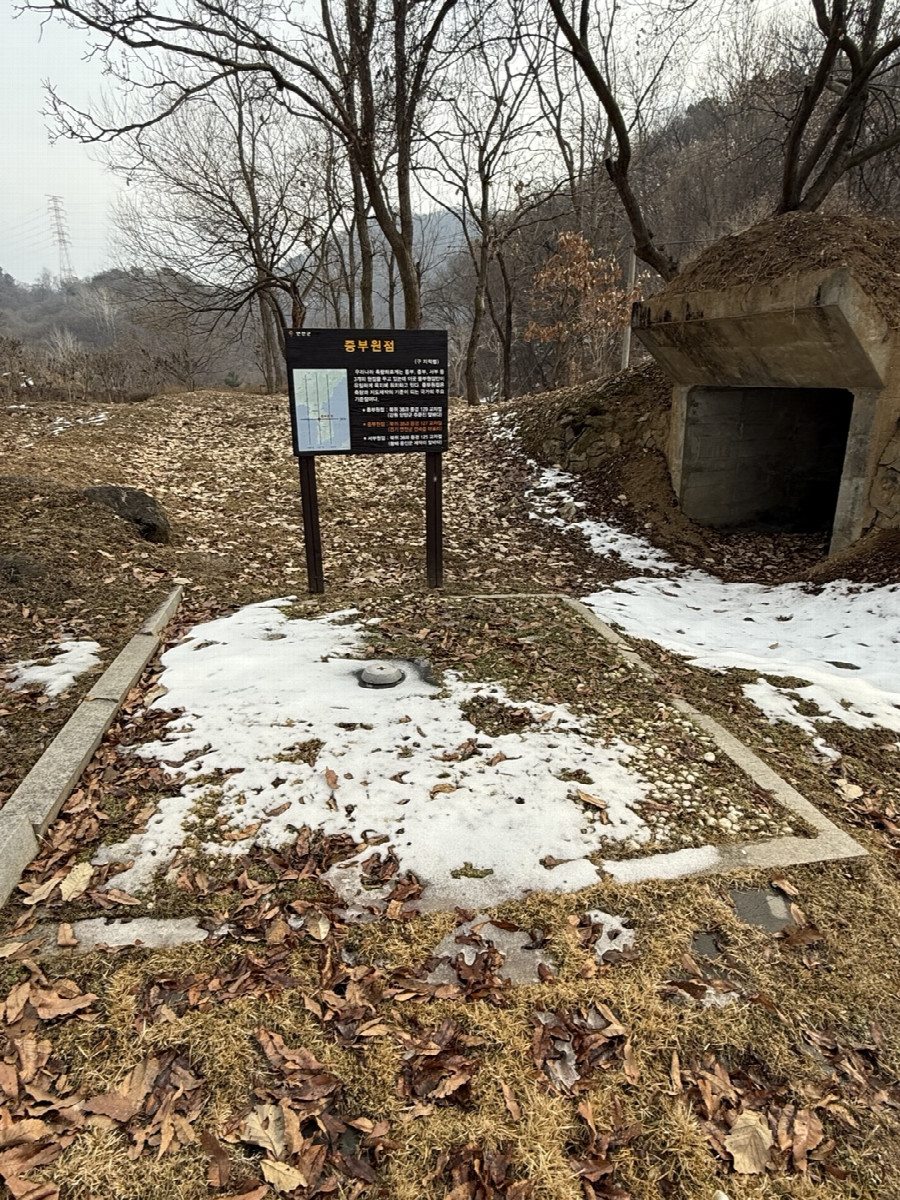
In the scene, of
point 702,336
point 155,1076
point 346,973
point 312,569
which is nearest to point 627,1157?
point 346,973

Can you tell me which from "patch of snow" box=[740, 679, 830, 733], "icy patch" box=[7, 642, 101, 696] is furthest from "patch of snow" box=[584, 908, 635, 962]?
"icy patch" box=[7, 642, 101, 696]

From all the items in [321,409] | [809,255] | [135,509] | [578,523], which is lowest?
[578,523]

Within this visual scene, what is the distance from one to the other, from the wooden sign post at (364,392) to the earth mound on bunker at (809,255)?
3.99m

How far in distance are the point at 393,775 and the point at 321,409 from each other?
374cm

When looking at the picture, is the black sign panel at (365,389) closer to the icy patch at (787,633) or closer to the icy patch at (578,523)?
the icy patch at (787,633)

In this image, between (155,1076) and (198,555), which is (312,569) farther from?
(155,1076)

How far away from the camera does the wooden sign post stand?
20.3 ft

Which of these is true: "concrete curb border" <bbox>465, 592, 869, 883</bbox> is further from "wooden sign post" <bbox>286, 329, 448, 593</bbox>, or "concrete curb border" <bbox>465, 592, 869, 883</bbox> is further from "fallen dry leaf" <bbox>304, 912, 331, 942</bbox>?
"wooden sign post" <bbox>286, 329, 448, 593</bbox>

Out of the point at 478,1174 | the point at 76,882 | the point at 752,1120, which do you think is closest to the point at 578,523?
the point at 76,882

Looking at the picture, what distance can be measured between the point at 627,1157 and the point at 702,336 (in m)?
8.53

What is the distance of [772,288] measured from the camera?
7.32 meters

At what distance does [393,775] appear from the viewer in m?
3.89

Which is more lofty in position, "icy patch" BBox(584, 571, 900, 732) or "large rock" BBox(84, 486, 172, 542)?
"large rock" BBox(84, 486, 172, 542)

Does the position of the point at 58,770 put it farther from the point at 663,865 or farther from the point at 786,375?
the point at 786,375
